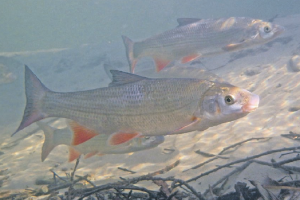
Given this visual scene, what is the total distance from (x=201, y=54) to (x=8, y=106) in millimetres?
15009

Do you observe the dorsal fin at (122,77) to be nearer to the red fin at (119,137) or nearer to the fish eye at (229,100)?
the red fin at (119,137)

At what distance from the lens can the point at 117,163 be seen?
517cm

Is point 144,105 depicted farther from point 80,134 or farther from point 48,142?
point 48,142

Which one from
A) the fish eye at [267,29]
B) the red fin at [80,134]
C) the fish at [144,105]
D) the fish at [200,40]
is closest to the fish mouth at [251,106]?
the fish at [144,105]

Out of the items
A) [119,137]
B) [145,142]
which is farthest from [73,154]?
[119,137]

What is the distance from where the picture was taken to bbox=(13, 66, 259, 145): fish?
2607 millimetres

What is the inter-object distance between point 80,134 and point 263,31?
4996 mm

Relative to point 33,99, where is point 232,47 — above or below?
above

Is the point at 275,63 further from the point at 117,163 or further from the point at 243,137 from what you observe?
the point at 117,163

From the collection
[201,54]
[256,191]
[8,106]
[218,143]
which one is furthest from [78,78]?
[256,191]

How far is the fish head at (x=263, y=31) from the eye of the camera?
5.63m

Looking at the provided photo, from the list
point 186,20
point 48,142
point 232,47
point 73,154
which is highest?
point 186,20

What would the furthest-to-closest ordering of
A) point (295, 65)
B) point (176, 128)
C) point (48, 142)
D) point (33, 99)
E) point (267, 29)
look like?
point (295, 65) → point (267, 29) → point (48, 142) → point (33, 99) → point (176, 128)

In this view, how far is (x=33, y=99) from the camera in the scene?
126 inches
